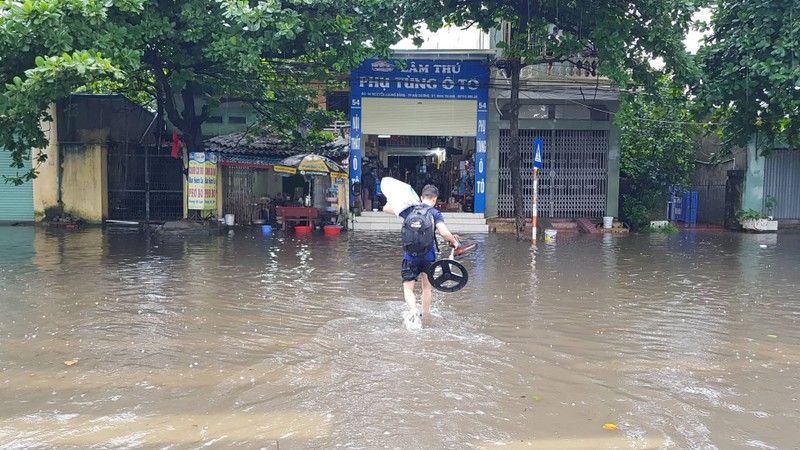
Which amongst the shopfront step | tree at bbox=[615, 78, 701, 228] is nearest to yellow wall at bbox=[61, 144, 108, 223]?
the shopfront step

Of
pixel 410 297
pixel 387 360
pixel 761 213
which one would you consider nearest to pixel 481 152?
pixel 761 213

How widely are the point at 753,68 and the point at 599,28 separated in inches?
128

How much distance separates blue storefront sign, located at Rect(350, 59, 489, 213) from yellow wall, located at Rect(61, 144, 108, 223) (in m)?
7.61

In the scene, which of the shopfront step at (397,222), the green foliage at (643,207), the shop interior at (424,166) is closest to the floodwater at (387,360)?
the shopfront step at (397,222)

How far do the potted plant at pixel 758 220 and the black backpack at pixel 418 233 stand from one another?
15.8 metres

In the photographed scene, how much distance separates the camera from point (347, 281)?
970cm

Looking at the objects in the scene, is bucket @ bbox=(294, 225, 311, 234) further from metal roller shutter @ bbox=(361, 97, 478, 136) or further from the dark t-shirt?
the dark t-shirt

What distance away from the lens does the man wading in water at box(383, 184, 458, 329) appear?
6652 millimetres

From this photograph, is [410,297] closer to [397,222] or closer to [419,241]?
[419,241]

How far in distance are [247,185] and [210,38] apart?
739 centimetres

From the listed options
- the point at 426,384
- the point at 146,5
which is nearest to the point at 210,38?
the point at 146,5

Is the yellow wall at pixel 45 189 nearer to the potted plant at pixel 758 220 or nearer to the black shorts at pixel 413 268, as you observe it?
the black shorts at pixel 413 268

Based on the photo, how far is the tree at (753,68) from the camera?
11820 millimetres

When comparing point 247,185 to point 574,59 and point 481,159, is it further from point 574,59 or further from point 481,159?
point 574,59
